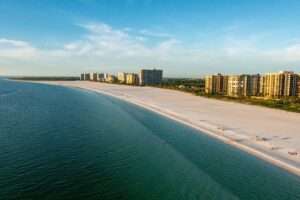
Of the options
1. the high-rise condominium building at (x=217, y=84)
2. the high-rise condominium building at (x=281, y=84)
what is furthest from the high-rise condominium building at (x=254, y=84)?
the high-rise condominium building at (x=217, y=84)

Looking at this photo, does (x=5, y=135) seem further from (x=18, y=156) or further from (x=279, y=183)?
(x=279, y=183)

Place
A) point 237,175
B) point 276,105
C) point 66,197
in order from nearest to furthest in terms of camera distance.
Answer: point 66,197 < point 237,175 < point 276,105

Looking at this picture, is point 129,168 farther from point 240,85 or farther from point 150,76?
point 150,76

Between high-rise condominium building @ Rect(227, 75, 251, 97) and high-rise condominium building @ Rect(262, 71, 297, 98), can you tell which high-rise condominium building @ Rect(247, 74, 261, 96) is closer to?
high-rise condominium building @ Rect(227, 75, 251, 97)

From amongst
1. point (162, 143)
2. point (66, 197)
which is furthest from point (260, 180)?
point (66, 197)

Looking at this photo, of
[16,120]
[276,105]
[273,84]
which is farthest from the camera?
[273,84]

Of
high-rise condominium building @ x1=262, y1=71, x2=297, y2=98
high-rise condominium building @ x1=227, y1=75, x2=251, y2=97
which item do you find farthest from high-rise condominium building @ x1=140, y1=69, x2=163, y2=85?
high-rise condominium building @ x1=262, y1=71, x2=297, y2=98
